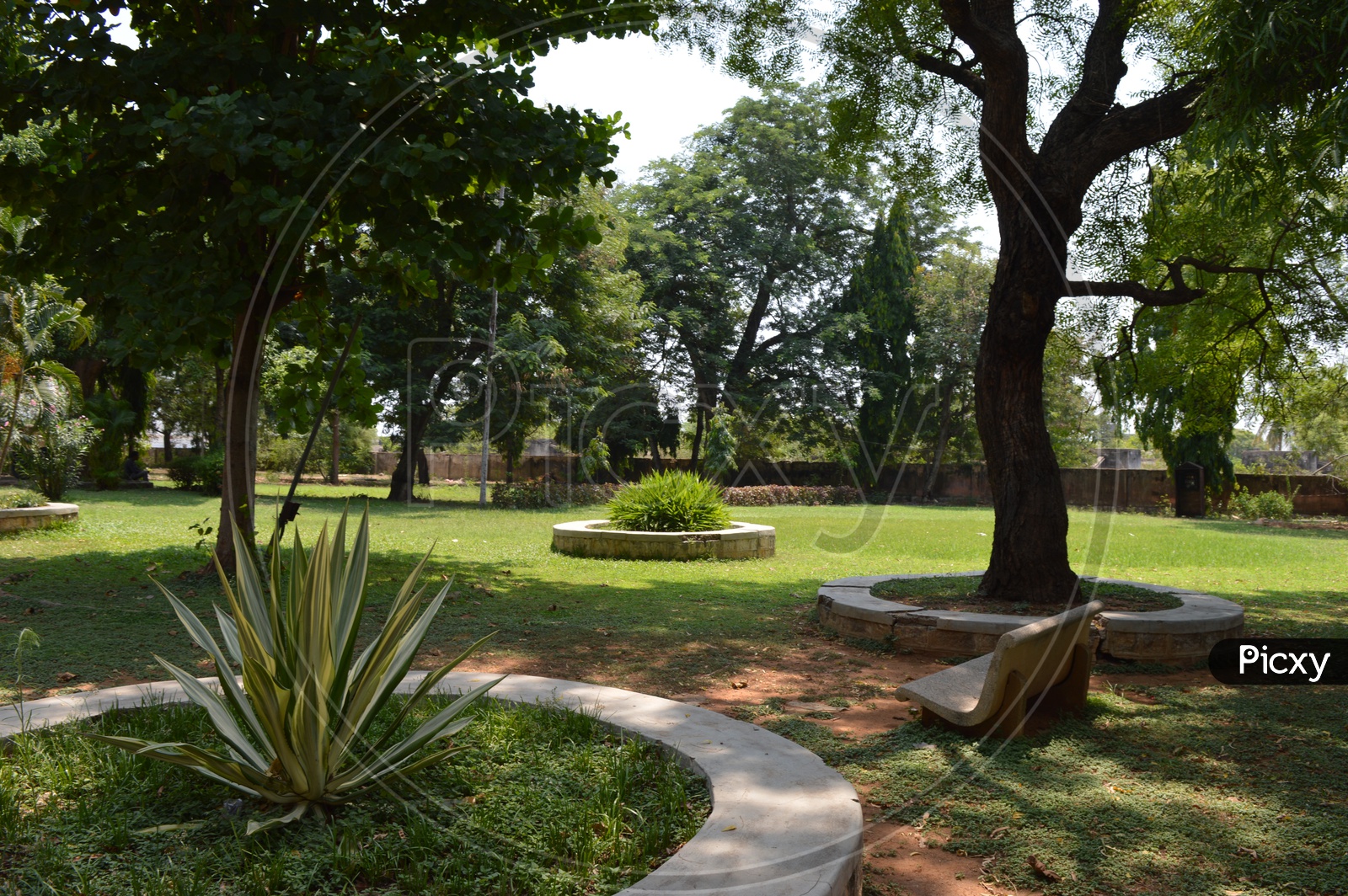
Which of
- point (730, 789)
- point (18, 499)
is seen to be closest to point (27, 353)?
point (18, 499)

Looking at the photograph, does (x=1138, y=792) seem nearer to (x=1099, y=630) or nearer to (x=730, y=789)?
(x=730, y=789)

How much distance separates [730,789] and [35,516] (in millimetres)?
14215

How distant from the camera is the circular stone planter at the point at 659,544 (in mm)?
13227

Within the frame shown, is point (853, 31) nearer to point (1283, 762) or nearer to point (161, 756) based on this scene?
point (1283, 762)

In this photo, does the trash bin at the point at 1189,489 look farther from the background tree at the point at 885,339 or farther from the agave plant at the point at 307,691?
the agave plant at the point at 307,691

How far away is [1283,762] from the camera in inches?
181

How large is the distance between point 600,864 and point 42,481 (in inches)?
745

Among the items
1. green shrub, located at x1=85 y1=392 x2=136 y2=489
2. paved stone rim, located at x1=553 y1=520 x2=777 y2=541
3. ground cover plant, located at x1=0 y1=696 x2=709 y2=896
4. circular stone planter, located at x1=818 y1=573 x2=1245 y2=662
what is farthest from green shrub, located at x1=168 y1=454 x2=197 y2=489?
ground cover plant, located at x1=0 y1=696 x2=709 y2=896

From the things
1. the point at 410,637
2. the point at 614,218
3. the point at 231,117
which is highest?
the point at 614,218

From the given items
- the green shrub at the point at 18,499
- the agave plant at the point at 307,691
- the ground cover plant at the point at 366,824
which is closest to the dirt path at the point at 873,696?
the ground cover plant at the point at 366,824

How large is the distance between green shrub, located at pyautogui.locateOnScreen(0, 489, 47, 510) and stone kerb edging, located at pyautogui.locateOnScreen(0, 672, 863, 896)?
38.2 ft

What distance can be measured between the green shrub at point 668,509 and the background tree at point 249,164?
22.8 ft

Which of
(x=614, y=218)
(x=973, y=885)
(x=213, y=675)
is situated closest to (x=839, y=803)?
(x=973, y=885)

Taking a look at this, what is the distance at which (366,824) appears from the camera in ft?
9.93
